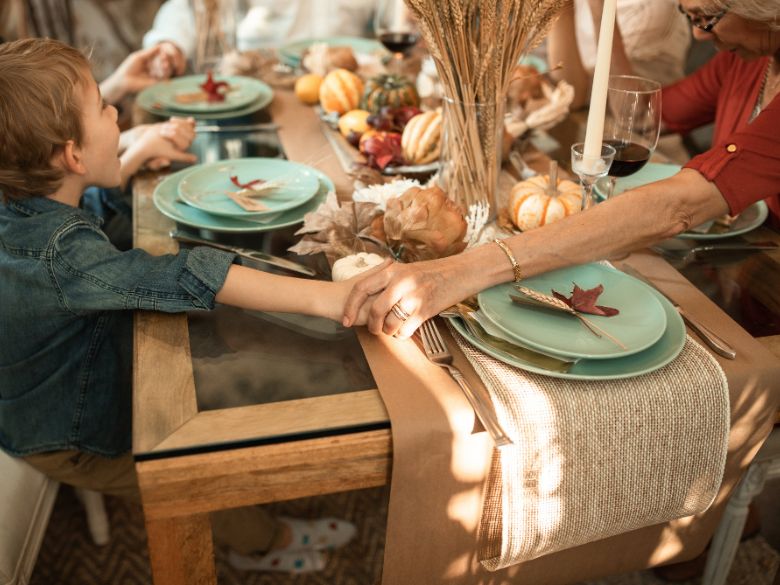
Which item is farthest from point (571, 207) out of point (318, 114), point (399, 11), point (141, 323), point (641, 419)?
point (399, 11)

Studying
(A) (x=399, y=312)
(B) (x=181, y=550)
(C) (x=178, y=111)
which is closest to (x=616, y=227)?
(A) (x=399, y=312)

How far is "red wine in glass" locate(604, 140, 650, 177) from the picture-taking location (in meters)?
1.18

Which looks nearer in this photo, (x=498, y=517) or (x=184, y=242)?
(x=498, y=517)

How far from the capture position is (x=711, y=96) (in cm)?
180

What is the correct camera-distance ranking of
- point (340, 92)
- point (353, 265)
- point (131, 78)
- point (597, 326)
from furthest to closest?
point (131, 78) → point (340, 92) → point (353, 265) → point (597, 326)

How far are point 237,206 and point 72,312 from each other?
349 mm

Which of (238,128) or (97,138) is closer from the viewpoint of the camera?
(97,138)

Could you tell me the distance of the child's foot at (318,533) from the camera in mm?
1689

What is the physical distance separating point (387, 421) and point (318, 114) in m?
1.16

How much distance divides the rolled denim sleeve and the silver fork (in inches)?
11.8

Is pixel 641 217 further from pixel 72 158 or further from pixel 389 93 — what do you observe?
pixel 72 158

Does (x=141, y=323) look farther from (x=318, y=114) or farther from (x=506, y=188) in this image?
(x=318, y=114)

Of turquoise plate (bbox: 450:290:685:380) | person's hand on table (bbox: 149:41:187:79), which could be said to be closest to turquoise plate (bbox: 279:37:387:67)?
person's hand on table (bbox: 149:41:187:79)

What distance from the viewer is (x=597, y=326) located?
96 centimetres
